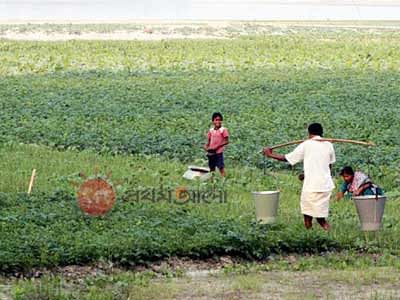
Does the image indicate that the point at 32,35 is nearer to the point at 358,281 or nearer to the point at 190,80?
the point at 190,80

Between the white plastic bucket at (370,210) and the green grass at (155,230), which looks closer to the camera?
the green grass at (155,230)

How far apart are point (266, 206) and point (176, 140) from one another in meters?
7.68

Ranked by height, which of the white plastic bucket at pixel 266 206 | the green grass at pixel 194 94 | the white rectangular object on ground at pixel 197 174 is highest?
the white plastic bucket at pixel 266 206

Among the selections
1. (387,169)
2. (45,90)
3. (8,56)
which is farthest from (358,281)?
(8,56)

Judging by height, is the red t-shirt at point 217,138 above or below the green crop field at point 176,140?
above

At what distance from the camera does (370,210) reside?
1191 cm

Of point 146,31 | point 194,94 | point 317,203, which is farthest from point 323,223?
point 146,31

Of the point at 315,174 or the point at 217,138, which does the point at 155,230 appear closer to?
the point at 315,174

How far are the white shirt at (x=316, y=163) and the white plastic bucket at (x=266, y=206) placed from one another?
0.41 m

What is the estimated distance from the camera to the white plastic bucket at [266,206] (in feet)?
39.3

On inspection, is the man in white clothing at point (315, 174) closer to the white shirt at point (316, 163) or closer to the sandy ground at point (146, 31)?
the white shirt at point (316, 163)

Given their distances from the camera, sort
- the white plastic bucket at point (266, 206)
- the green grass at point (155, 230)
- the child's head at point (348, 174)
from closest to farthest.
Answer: the green grass at point (155, 230), the white plastic bucket at point (266, 206), the child's head at point (348, 174)

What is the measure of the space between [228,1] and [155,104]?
81735 mm

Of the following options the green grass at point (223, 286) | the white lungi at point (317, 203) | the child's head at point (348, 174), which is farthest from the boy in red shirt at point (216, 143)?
the green grass at point (223, 286)
